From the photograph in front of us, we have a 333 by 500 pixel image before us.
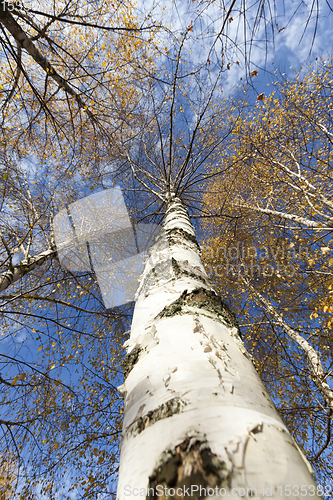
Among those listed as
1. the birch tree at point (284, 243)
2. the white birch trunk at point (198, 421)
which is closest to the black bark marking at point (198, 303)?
the white birch trunk at point (198, 421)

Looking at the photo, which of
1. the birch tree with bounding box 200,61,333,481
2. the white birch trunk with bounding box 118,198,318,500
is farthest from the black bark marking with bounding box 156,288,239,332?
the birch tree with bounding box 200,61,333,481

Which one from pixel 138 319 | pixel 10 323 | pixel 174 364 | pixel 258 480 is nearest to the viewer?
pixel 258 480

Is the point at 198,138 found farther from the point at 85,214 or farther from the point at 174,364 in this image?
the point at 174,364

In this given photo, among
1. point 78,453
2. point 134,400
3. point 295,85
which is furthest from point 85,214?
point 295,85

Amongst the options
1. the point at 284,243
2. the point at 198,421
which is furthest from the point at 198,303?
the point at 284,243

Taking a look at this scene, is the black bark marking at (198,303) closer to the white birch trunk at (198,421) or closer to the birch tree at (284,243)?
the white birch trunk at (198,421)

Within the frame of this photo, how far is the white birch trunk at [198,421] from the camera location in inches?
14.6

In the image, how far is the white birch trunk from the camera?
371 mm

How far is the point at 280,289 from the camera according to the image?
586 cm

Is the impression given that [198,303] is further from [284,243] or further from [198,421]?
[284,243]

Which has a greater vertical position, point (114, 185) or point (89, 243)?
point (114, 185)

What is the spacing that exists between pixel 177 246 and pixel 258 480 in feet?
4.13

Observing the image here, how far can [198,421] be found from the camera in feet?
1.52

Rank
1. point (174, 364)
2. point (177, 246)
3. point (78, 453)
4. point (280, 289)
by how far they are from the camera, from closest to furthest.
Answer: point (174, 364) → point (177, 246) → point (78, 453) → point (280, 289)
